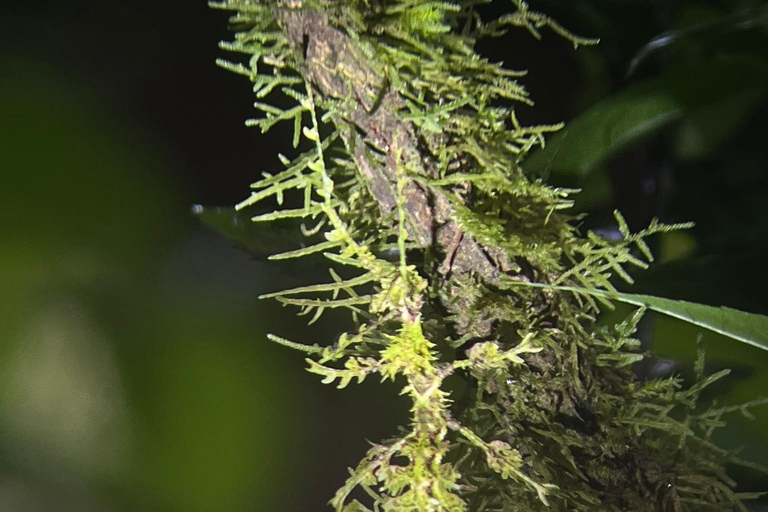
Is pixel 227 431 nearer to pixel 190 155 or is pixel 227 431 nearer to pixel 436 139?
pixel 190 155

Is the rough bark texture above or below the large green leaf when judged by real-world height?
above

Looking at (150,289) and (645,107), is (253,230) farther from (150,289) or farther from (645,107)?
(645,107)

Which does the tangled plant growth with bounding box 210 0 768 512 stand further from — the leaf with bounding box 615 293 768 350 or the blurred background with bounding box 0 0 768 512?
the blurred background with bounding box 0 0 768 512

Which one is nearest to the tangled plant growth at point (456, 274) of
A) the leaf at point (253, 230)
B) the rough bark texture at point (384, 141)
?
the rough bark texture at point (384, 141)

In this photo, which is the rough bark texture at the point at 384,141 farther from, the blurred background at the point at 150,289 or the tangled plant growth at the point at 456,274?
the blurred background at the point at 150,289

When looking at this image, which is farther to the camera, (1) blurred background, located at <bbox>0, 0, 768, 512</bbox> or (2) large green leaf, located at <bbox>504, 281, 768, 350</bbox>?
(1) blurred background, located at <bbox>0, 0, 768, 512</bbox>

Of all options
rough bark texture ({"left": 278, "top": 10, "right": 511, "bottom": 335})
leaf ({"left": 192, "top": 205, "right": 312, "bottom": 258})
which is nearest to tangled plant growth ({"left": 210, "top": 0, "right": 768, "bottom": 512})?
rough bark texture ({"left": 278, "top": 10, "right": 511, "bottom": 335})
